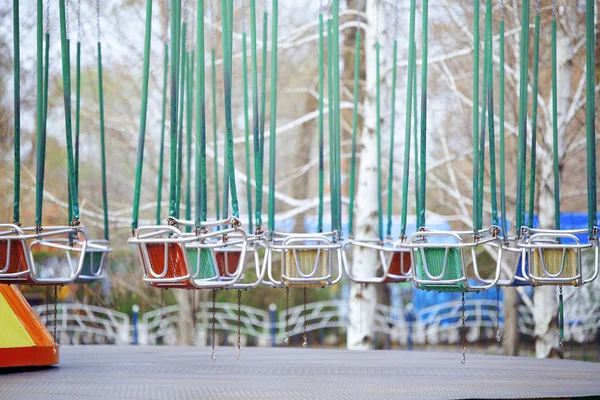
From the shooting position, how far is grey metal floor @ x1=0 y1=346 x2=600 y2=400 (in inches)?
221

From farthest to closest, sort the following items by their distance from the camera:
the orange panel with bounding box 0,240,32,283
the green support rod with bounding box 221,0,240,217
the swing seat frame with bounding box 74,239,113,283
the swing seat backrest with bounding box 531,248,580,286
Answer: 1. the swing seat frame with bounding box 74,239,113,283
2. the swing seat backrest with bounding box 531,248,580,286
3. the green support rod with bounding box 221,0,240,217
4. the orange panel with bounding box 0,240,32,283

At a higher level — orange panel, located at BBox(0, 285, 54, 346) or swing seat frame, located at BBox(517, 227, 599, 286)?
swing seat frame, located at BBox(517, 227, 599, 286)

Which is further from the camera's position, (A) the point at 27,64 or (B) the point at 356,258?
(A) the point at 27,64

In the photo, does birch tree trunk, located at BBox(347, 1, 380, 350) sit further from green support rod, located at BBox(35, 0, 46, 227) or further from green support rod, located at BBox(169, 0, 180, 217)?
green support rod, located at BBox(35, 0, 46, 227)

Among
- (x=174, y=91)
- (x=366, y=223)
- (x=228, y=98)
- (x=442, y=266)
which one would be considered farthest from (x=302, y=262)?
(x=366, y=223)

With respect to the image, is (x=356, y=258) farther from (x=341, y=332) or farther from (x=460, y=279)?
(x=460, y=279)

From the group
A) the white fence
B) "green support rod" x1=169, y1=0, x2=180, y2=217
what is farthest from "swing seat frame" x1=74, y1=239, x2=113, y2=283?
the white fence

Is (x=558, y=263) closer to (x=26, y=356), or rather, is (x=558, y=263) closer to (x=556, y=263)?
(x=556, y=263)

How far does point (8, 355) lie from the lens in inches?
281

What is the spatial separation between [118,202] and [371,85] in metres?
3.65

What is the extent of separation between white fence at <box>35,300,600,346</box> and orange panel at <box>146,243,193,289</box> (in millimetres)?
8033

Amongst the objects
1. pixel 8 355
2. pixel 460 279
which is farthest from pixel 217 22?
pixel 460 279

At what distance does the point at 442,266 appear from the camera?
245 inches

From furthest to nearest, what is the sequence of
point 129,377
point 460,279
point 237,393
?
point 129,377, point 460,279, point 237,393
